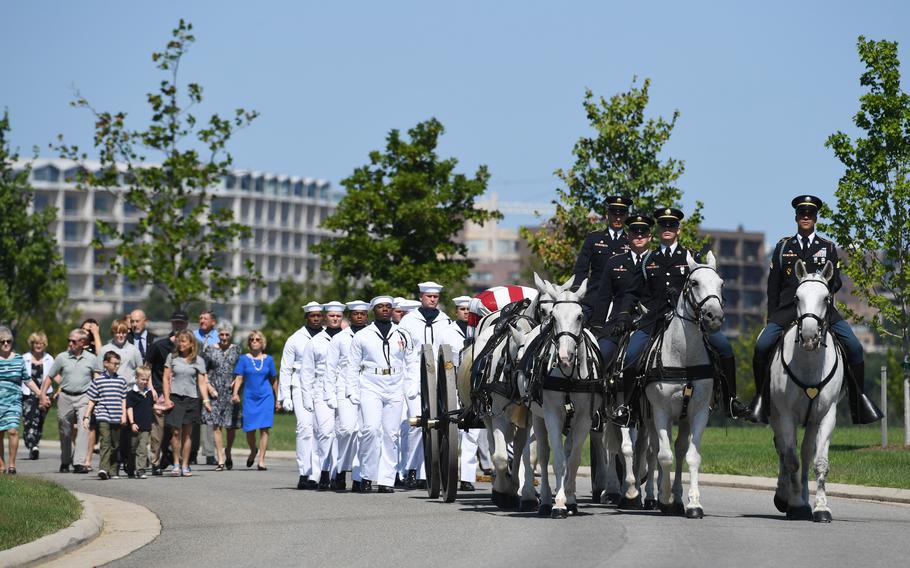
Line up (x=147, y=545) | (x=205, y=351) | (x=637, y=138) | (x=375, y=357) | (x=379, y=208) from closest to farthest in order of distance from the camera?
(x=147, y=545) < (x=375, y=357) < (x=205, y=351) < (x=637, y=138) < (x=379, y=208)

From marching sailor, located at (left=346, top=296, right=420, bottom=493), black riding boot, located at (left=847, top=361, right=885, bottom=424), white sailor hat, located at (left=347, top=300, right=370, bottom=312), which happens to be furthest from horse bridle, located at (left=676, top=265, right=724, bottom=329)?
white sailor hat, located at (left=347, top=300, right=370, bottom=312)

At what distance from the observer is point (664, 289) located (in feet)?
54.0

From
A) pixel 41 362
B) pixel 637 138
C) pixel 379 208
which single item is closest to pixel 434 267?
pixel 379 208

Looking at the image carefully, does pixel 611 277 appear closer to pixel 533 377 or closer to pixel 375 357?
pixel 533 377

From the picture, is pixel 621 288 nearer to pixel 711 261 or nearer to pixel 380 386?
pixel 711 261

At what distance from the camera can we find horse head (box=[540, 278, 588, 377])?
15.2 meters

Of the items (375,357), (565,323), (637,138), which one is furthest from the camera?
(637,138)

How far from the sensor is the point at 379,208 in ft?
156

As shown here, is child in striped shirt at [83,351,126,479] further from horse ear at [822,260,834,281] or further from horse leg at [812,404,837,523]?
horse ear at [822,260,834,281]

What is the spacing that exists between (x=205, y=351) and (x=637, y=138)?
12452mm

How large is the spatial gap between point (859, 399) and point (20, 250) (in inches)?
1511

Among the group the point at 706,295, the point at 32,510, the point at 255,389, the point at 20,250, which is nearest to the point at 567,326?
the point at 706,295

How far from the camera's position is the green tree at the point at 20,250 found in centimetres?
4894

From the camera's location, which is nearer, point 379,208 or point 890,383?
point 379,208
